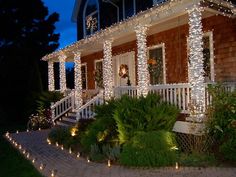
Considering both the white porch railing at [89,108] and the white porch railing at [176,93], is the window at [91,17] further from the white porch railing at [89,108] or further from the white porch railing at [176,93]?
the white porch railing at [176,93]

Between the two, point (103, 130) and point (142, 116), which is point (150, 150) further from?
point (103, 130)

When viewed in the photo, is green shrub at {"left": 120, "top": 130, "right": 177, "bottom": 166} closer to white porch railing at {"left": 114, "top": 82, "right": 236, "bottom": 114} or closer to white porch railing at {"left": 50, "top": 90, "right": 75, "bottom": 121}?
white porch railing at {"left": 114, "top": 82, "right": 236, "bottom": 114}

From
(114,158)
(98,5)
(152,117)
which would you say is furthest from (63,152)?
(98,5)

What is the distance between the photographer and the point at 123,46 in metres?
19.5

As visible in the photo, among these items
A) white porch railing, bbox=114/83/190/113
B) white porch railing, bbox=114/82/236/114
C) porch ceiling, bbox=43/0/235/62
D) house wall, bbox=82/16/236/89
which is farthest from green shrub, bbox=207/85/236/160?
house wall, bbox=82/16/236/89

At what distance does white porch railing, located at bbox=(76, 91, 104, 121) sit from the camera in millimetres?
16281

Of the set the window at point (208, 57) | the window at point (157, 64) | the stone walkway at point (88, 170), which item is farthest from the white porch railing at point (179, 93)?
the window at point (157, 64)

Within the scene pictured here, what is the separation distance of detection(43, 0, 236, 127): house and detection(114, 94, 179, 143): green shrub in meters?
0.73

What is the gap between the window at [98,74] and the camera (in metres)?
22.3

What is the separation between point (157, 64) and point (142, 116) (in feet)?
22.2

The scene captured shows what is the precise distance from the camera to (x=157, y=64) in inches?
667

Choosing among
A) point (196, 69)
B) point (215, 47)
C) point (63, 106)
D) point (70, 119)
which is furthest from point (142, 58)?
point (63, 106)

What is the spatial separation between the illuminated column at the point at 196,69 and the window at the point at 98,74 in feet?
37.9

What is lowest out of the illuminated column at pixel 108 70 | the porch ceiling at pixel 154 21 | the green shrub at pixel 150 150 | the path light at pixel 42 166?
the path light at pixel 42 166
